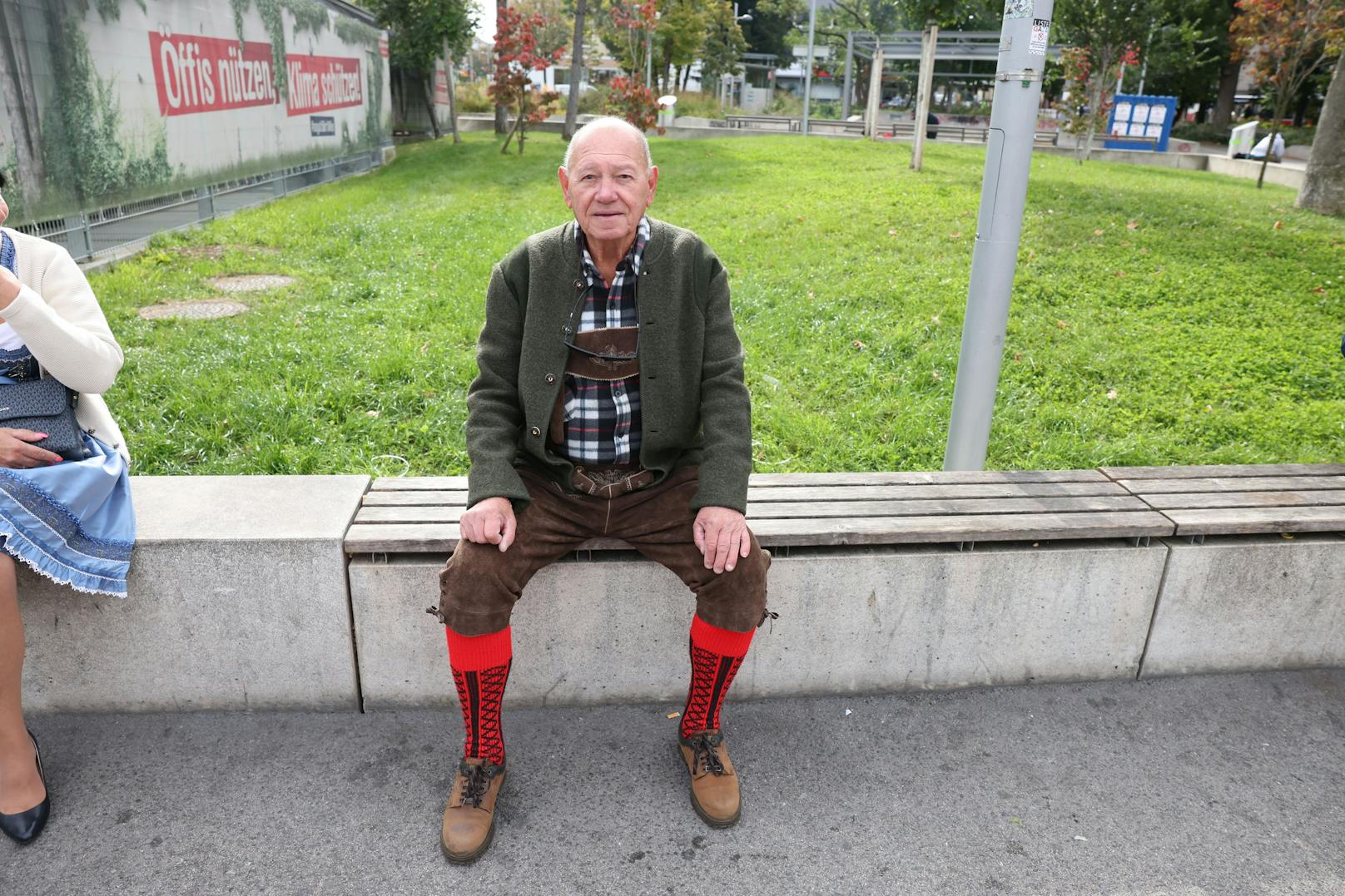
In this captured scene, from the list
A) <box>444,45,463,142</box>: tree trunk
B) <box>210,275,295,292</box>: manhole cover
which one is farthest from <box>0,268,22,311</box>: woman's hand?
<box>444,45,463,142</box>: tree trunk

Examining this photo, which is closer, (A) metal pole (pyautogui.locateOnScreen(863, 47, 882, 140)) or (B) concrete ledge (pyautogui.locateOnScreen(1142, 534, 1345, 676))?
(B) concrete ledge (pyautogui.locateOnScreen(1142, 534, 1345, 676))

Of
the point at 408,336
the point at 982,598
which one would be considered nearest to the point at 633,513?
the point at 982,598

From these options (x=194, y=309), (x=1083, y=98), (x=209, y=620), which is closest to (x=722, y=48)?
(x=1083, y=98)

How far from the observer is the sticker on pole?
124 inches

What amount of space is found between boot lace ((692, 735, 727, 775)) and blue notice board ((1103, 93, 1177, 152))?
28368mm

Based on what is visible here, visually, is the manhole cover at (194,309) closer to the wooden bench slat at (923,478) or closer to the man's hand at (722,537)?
the wooden bench slat at (923,478)

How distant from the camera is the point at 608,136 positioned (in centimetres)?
253

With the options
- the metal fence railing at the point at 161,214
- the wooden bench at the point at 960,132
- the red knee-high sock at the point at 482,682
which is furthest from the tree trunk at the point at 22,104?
the wooden bench at the point at 960,132

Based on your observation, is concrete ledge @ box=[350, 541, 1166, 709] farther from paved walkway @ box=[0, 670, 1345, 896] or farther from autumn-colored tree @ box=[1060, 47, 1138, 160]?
autumn-colored tree @ box=[1060, 47, 1138, 160]

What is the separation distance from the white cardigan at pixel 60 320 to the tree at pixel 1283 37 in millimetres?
20166

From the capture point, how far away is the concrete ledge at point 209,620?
2715mm

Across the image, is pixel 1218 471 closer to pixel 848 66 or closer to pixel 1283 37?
pixel 1283 37

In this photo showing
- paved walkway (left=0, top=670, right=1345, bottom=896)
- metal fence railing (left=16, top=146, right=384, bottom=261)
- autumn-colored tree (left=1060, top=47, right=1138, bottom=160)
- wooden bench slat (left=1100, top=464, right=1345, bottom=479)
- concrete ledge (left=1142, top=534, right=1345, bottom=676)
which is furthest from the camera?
autumn-colored tree (left=1060, top=47, right=1138, bottom=160)

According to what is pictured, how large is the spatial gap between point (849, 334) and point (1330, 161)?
28.7 feet
